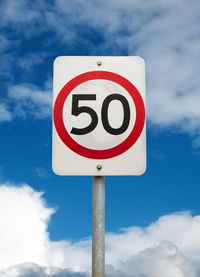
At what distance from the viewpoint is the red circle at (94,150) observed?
2.62 metres

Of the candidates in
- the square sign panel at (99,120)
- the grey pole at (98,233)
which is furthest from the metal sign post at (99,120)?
the grey pole at (98,233)

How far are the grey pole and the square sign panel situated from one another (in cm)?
22

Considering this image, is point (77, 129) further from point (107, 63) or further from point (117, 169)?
point (107, 63)

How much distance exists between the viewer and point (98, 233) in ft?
7.57

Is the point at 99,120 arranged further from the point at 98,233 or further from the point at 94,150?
the point at 98,233

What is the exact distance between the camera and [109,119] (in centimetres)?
265

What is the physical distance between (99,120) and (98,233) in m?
0.77

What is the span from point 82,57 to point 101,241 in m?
1.35

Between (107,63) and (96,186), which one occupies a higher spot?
(107,63)

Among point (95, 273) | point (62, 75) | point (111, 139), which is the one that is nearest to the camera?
point (95, 273)

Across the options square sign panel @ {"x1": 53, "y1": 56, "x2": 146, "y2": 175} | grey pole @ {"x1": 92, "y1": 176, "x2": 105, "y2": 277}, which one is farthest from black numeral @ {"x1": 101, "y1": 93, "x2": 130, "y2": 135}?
grey pole @ {"x1": 92, "y1": 176, "x2": 105, "y2": 277}

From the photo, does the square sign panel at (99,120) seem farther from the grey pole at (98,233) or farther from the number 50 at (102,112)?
Result: the grey pole at (98,233)

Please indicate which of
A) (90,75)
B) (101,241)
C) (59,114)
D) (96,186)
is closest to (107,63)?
(90,75)

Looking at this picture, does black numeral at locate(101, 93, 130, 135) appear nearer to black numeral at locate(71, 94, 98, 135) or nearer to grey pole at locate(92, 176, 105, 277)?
black numeral at locate(71, 94, 98, 135)
